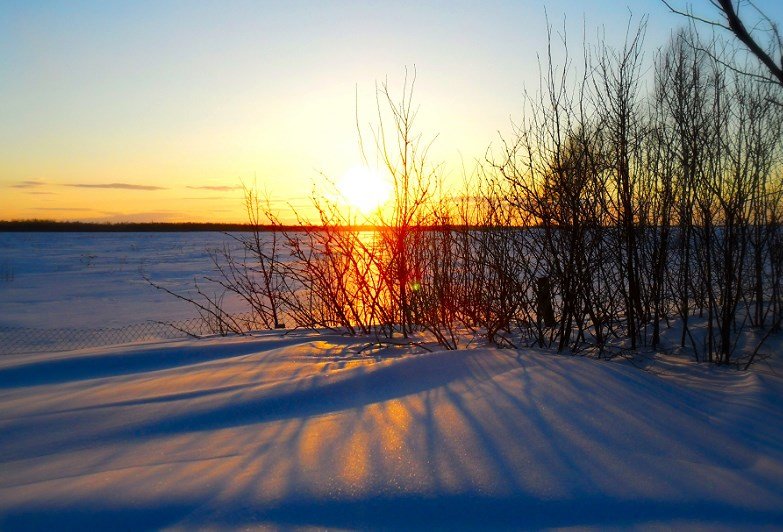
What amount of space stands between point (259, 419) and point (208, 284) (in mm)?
14335

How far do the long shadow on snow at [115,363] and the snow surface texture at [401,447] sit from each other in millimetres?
215

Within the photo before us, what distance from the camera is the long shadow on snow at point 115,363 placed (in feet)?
13.0

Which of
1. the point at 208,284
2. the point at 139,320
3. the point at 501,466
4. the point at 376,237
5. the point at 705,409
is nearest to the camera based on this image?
the point at 501,466

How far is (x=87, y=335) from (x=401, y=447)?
8.08 meters

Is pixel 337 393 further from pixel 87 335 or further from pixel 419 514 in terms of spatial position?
pixel 87 335

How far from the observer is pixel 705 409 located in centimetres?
281

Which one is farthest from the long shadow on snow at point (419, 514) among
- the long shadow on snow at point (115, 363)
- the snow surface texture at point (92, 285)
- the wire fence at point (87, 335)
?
the wire fence at point (87, 335)

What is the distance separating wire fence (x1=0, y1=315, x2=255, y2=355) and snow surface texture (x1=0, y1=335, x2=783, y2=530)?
448 cm

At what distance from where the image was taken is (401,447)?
2236mm

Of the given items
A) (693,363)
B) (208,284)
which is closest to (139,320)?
(208,284)

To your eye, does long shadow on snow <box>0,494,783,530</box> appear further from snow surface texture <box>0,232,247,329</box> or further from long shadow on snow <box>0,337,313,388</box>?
snow surface texture <box>0,232,247,329</box>

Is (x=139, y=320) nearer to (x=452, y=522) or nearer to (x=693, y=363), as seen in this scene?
(x=693, y=363)

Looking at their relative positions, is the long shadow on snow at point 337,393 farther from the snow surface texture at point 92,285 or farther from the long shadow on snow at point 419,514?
the snow surface texture at point 92,285

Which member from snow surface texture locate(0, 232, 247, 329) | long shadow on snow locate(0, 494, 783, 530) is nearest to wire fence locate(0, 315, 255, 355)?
snow surface texture locate(0, 232, 247, 329)
